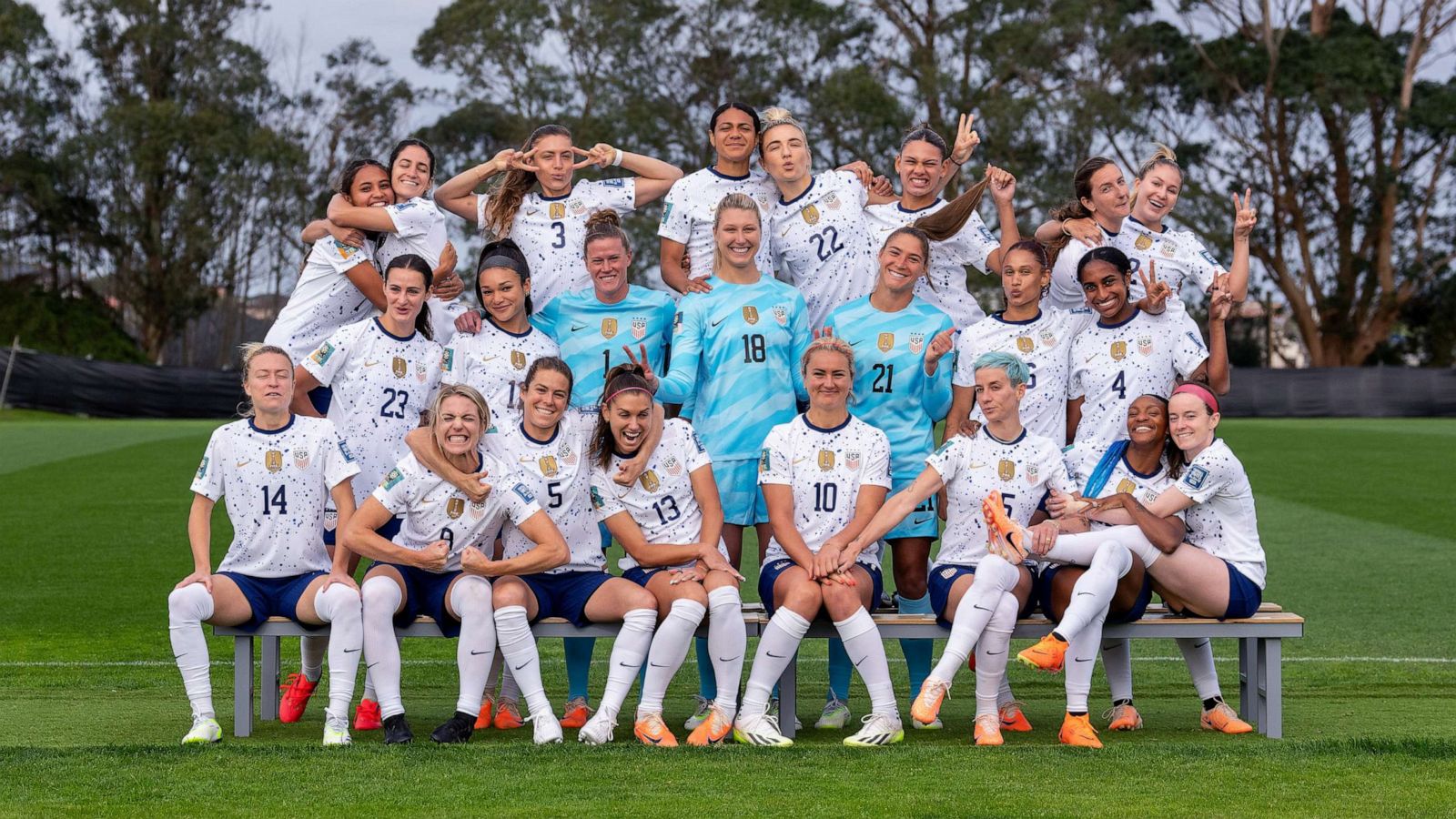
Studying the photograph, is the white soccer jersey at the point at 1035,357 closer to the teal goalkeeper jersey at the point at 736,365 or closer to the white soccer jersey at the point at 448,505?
the teal goalkeeper jersey at the point at 736,365

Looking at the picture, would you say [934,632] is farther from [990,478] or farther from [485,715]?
[485,715]

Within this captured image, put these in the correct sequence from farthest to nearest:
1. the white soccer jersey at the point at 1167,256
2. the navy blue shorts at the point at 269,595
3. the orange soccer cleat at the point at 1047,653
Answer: the white soccer jersey at the point at 1167,256
the navy blue shorts at the point at 269,595
the orange soccer cleat at the point at 1047,653

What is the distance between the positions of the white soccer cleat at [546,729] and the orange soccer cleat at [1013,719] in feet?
5.02

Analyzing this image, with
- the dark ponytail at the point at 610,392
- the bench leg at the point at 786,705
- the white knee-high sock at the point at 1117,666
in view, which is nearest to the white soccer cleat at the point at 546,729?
the bench leg at the point at 786,705

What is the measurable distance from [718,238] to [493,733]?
6.15 feet

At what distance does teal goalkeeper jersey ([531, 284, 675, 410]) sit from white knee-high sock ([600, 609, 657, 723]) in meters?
0.96

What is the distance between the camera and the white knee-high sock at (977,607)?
491 cm

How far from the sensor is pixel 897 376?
5508 millimetres

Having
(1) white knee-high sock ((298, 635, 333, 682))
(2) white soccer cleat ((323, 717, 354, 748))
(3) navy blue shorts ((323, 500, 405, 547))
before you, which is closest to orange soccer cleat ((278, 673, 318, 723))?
(1) white knee-high sock ((298, 635, 333, 682))

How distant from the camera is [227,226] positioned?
3866cm

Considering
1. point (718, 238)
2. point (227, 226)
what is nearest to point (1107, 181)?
point (718, 238)

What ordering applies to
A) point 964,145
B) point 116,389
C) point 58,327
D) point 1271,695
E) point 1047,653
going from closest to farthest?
1. point 1047,653
2. point 1271,695
3. point 964,145
4. point 116,389
5. point 58,327

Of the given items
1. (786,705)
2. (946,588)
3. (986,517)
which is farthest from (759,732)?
(986,517)

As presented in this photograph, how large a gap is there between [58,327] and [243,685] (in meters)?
33.5
